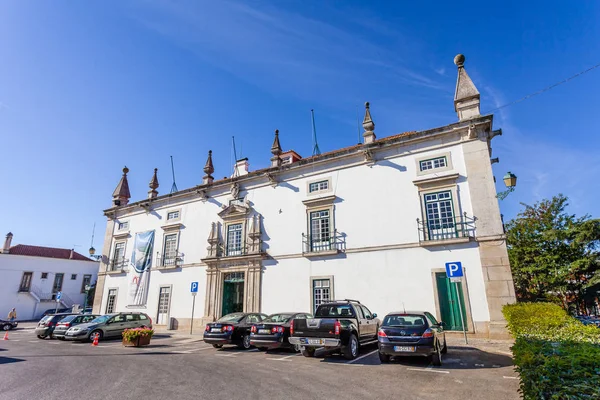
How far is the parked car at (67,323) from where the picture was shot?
16.9 m

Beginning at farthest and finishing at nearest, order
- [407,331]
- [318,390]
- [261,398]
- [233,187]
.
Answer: [233,187], [407,331], [318,390], [261,398]

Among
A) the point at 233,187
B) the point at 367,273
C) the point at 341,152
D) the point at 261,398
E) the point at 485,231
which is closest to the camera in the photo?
the point at 261,398

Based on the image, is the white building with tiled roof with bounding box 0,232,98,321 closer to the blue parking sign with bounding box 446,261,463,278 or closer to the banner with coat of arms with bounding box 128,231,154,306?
the banner with coat of arms with bounding box 128,231,154,306

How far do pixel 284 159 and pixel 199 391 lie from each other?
61.7 feet

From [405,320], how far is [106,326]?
1539cm

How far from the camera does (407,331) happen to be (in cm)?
833

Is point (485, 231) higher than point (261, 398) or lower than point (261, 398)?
higher

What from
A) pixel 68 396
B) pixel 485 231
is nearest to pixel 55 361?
pixel 68 396

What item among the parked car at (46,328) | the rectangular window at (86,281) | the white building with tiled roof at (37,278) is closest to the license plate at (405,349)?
the parked car at (46,328)

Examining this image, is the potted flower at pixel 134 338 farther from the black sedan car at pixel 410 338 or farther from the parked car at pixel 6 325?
the parked car at pixel 6 325

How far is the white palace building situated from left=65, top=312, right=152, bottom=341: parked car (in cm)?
328

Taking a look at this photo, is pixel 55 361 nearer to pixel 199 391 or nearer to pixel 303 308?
pixel 199 391

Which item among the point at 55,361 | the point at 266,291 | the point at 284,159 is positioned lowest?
the point at 55,361

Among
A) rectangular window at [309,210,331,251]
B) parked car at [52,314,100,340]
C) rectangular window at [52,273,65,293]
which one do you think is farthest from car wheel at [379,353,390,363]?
rectangular window at [52,273,65,293]
